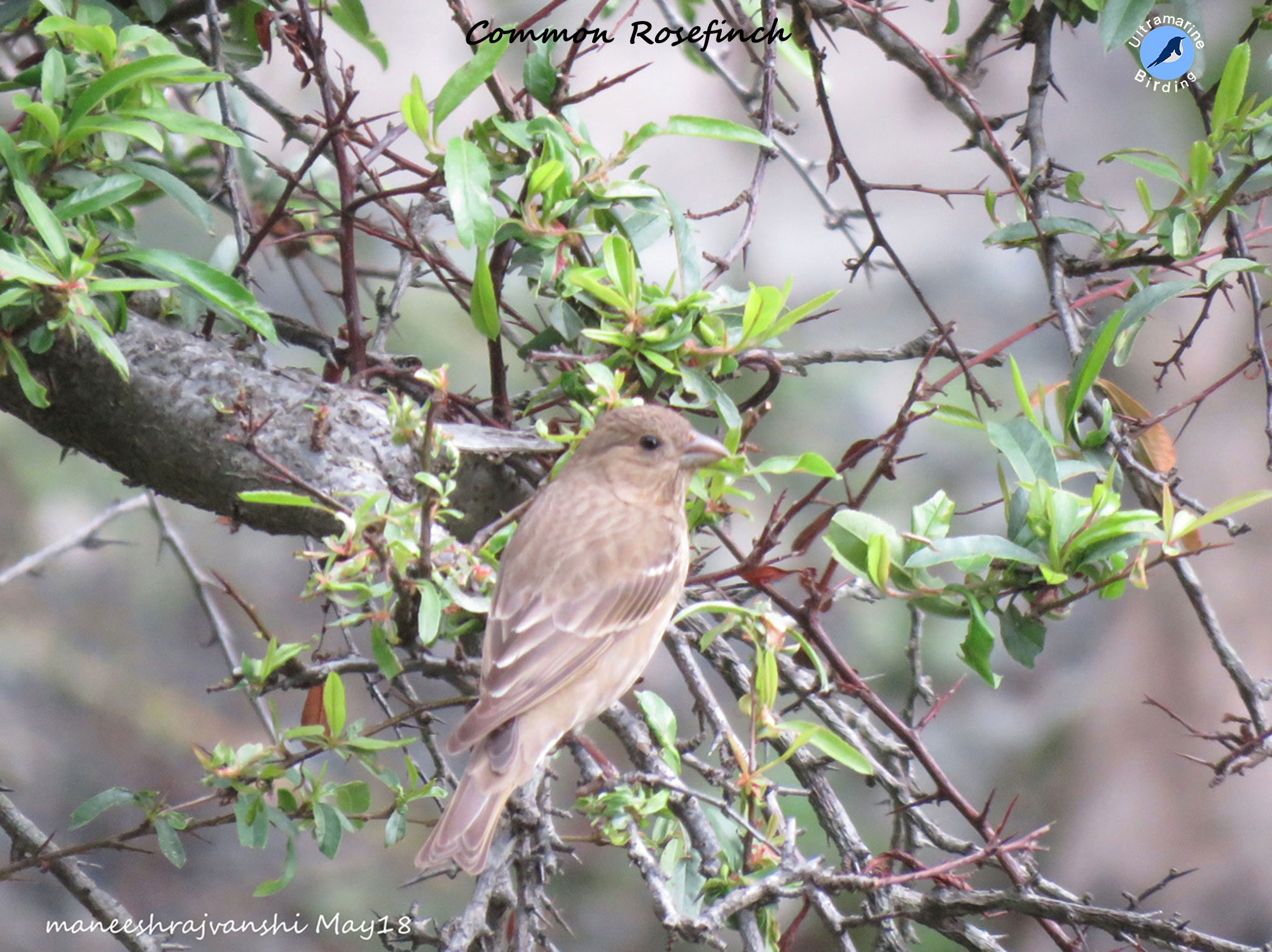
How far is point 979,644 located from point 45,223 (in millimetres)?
2136

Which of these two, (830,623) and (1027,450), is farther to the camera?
(830,623)

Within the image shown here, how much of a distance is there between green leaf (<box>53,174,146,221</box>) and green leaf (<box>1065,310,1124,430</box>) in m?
2.15

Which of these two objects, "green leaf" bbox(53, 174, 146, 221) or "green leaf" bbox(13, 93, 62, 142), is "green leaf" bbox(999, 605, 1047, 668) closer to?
"green leaf" bbox(53, 174, 146, 221)

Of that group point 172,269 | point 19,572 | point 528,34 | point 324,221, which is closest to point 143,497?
point 19,572

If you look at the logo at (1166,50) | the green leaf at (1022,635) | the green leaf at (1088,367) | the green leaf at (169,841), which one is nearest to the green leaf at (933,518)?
the green leaf at (1022,635)

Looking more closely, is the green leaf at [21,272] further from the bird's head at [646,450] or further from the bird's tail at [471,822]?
the bird's tail at [471,822]

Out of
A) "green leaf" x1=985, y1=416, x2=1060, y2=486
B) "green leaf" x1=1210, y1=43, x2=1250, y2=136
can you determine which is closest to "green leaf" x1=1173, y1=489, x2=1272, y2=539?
"green leaf" x1=985, y1=416, x2=1060, y2=486

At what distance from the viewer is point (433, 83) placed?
785cm

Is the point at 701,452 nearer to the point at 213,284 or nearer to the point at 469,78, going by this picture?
the point at 469,78

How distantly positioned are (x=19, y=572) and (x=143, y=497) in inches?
19.1

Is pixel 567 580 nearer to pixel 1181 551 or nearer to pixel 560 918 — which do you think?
pixel 560 918

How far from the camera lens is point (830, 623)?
6.98 metres

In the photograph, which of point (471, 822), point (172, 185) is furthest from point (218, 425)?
point (471, 822)

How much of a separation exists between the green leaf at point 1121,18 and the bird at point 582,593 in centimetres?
145
